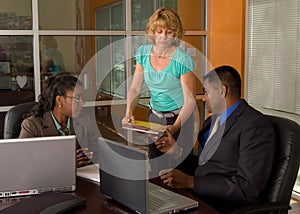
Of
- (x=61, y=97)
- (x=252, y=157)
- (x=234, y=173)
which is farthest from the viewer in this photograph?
(x=61, y=97)

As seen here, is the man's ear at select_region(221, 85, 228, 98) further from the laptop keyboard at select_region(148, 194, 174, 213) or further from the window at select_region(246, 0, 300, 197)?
the window at select_region(246, 0, 300, 197)

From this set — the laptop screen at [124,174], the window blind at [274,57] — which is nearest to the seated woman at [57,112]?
the laptop screen at [124,174]

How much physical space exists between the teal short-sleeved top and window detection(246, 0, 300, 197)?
119 cm

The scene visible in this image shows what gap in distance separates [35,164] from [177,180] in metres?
0.62

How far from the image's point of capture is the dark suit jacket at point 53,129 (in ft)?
7.54

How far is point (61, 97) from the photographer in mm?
2406

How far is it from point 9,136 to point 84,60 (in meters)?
2.00

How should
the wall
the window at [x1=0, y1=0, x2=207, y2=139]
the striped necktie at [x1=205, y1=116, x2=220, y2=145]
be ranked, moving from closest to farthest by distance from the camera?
the striped necktie at [x1=205, y1=116, x2=220, y2=145]
the window at [x1=0, y1=0, x2=207, y2=139]
the wall

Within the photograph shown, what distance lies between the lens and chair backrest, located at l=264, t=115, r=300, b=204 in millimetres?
1950

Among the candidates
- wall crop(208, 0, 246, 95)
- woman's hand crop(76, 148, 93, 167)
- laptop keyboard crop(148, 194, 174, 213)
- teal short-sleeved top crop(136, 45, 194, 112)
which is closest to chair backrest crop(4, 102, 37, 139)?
woman's hand crop(76, 148, 93, 167)

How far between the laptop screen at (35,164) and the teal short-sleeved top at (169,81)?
4.54 feet

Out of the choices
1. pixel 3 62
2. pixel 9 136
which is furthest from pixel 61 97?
pixel 3 62

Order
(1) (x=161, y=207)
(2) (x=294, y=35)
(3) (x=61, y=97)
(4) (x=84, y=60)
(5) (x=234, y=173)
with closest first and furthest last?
1. (1) (x=161, y=207)
2. (5) (x=234, y=173)
3. (3) (x=61, y=97)
4. (2) (x=294, y=35)
5. (4) (x=84, y=60)

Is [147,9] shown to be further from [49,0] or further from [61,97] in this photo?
[61,97]
